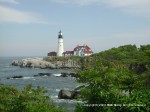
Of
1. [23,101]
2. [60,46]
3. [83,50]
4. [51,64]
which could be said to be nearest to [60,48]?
[60,46]

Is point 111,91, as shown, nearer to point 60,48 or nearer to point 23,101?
point 23,101

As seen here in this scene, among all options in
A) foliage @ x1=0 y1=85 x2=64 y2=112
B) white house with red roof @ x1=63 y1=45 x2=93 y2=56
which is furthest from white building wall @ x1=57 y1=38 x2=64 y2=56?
foliage @ x1=0 y1=85 x2=64 y2=112

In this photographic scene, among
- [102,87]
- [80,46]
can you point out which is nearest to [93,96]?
[102,87]

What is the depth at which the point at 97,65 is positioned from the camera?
1199 centimetres

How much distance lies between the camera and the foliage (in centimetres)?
1071

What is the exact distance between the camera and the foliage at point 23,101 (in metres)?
10.7

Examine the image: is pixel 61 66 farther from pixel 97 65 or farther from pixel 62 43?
pixel 97 65

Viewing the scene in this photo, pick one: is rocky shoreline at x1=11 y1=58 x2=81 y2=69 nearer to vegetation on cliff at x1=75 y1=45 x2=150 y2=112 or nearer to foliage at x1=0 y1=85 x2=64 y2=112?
vegetation on cliff at x1=75 y1=45 x2=150 y2=112

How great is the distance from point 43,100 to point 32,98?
1.43 feet

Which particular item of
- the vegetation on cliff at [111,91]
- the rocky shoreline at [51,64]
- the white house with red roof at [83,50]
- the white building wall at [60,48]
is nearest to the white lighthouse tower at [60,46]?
the white building wall at [60,48]

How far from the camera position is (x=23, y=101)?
10.8m

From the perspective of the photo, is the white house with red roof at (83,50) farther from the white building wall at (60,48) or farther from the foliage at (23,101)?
the foliage at (23,101)

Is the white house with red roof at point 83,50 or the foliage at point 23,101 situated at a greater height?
the white house with red roof at point 83,50

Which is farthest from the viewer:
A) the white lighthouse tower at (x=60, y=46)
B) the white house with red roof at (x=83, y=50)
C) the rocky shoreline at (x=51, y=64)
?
the white lighthouse tower at (x=60, y=46)
